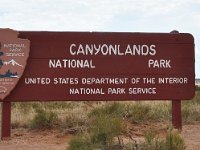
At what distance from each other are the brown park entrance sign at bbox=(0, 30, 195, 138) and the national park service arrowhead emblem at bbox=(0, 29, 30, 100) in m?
0.02

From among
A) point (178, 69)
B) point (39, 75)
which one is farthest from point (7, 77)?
point (178, 69)

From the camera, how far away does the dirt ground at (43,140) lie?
33.7ft

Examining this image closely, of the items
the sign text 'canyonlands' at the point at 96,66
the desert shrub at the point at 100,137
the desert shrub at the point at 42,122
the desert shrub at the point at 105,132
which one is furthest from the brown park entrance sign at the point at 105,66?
the desert shrub at the point at 105,132

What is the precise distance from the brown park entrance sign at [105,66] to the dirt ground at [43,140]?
0.86 meters

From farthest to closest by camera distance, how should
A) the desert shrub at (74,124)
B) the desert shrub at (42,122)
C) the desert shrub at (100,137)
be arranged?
the desert shrub at (42,122), the desert shrub at (74,124), the desert shrub at (100,137)

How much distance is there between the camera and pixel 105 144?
9016 millimetres

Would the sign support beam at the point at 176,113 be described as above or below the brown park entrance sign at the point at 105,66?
below

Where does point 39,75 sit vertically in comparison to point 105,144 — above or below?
above

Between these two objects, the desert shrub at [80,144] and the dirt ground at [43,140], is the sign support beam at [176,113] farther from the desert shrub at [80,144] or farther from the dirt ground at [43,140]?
the desert shrub at [80,144]

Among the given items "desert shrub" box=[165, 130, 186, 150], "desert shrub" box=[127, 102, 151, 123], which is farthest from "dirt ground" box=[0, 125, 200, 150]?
"desert shrub" box=[127, 102, 151, 123]

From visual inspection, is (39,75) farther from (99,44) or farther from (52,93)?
(99,44)

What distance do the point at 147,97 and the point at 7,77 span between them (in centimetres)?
321

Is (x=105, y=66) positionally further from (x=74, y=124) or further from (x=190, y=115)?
(x=190, y=115)

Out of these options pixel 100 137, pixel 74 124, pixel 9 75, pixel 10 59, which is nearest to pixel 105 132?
pixel 100 137
